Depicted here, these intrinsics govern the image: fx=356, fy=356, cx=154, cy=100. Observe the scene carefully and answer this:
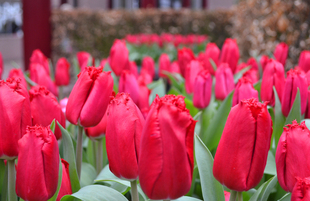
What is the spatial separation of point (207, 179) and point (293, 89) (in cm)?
36

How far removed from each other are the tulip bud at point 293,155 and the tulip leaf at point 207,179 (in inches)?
6.2

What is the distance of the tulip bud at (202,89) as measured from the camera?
112cm

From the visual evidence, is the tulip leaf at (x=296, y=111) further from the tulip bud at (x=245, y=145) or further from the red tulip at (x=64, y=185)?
the red tulip at (x=64, y=185)

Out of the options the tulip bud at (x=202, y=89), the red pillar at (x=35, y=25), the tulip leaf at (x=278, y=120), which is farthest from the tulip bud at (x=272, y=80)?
the red pillar at (x=35, y=25)

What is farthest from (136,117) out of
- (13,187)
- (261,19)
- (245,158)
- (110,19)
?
(110,19)

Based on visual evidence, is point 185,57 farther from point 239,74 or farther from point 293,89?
point 293,89

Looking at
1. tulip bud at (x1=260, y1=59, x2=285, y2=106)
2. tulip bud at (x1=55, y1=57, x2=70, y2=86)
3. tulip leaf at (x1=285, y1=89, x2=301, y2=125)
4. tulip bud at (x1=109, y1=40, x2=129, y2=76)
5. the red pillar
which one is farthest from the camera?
the red pillar

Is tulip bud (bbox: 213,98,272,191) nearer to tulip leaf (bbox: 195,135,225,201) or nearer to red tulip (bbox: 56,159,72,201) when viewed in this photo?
tulip leaf (bbox: 195,135,225,201)

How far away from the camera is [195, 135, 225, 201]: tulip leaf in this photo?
71cm

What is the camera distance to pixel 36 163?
0.57 metres

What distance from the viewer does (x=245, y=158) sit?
57 cm

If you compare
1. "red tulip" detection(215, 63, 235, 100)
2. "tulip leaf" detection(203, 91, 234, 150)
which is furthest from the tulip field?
"red tulip" detection(215, 63, 235, 100)

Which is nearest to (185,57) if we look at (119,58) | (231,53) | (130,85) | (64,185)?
(231,53)

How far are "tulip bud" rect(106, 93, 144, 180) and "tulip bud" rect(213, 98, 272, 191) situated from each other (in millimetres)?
141
